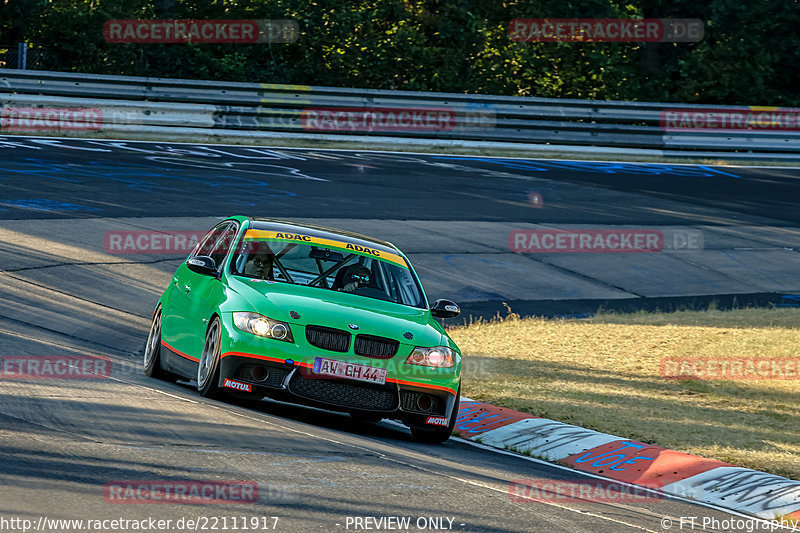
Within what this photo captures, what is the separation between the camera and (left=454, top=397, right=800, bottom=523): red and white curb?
8.00m

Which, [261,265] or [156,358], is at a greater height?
[261,265]

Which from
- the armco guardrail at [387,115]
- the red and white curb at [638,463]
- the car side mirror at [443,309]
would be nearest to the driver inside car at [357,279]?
the car side mirror at [443,309]

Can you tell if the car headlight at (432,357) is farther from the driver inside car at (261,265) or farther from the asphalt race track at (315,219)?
the driver inside car at (261,265)

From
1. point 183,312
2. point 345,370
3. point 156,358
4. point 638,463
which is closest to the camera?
point 345,370

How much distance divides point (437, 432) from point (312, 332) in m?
1.27

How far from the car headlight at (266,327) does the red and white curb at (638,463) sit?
201 cm

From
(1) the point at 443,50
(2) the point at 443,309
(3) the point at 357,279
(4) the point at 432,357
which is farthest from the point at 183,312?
(1) the point at 443,50

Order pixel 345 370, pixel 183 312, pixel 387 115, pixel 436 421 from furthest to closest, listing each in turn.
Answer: pixel 387 115
pixel 183 312
pixel 436 421
pixel 345 370

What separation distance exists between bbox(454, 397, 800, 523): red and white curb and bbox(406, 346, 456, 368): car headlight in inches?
36.3

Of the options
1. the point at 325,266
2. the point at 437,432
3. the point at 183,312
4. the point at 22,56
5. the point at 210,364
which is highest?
the point at 22,56

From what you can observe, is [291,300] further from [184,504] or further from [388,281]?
[184,504]

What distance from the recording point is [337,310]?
358 inches

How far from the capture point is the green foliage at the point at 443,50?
30.4m

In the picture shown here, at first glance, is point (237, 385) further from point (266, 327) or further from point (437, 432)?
point (437, 432)
